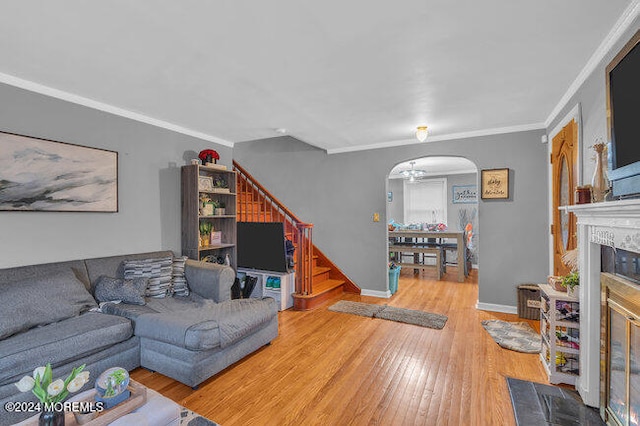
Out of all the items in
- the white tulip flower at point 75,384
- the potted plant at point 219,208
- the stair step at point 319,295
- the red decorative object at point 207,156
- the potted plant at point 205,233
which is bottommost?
the stair step at point 319,295

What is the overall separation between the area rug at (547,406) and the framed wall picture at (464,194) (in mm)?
6254

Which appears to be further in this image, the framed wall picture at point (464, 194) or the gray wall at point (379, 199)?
the framed wall picture at point (464, 194)

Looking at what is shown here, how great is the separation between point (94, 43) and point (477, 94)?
3.10 m

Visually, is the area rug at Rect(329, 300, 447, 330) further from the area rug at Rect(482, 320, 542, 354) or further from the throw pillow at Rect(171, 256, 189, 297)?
the throw pillow at Rect(171, 256, 189, 297)

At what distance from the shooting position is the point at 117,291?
2742 millimetres

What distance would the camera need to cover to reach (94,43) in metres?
1.98

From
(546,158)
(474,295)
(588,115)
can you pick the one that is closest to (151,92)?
(588,115)

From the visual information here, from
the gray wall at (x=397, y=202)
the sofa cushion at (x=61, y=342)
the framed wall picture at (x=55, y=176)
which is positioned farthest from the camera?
the gray wall at (x=397, y=202)

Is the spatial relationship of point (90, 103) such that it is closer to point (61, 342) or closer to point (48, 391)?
point (61, 342)

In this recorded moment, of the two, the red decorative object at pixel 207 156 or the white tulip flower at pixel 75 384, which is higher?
the red decorative object at pixel 207 156

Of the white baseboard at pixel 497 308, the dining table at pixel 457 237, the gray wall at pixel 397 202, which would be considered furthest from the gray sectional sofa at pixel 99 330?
the gray wall at pixel 397 202

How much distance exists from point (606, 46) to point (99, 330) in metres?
4.06

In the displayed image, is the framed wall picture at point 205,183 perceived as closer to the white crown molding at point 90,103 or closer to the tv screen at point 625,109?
the white crown molding at point 90,103

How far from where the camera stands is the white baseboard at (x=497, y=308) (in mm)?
3938
